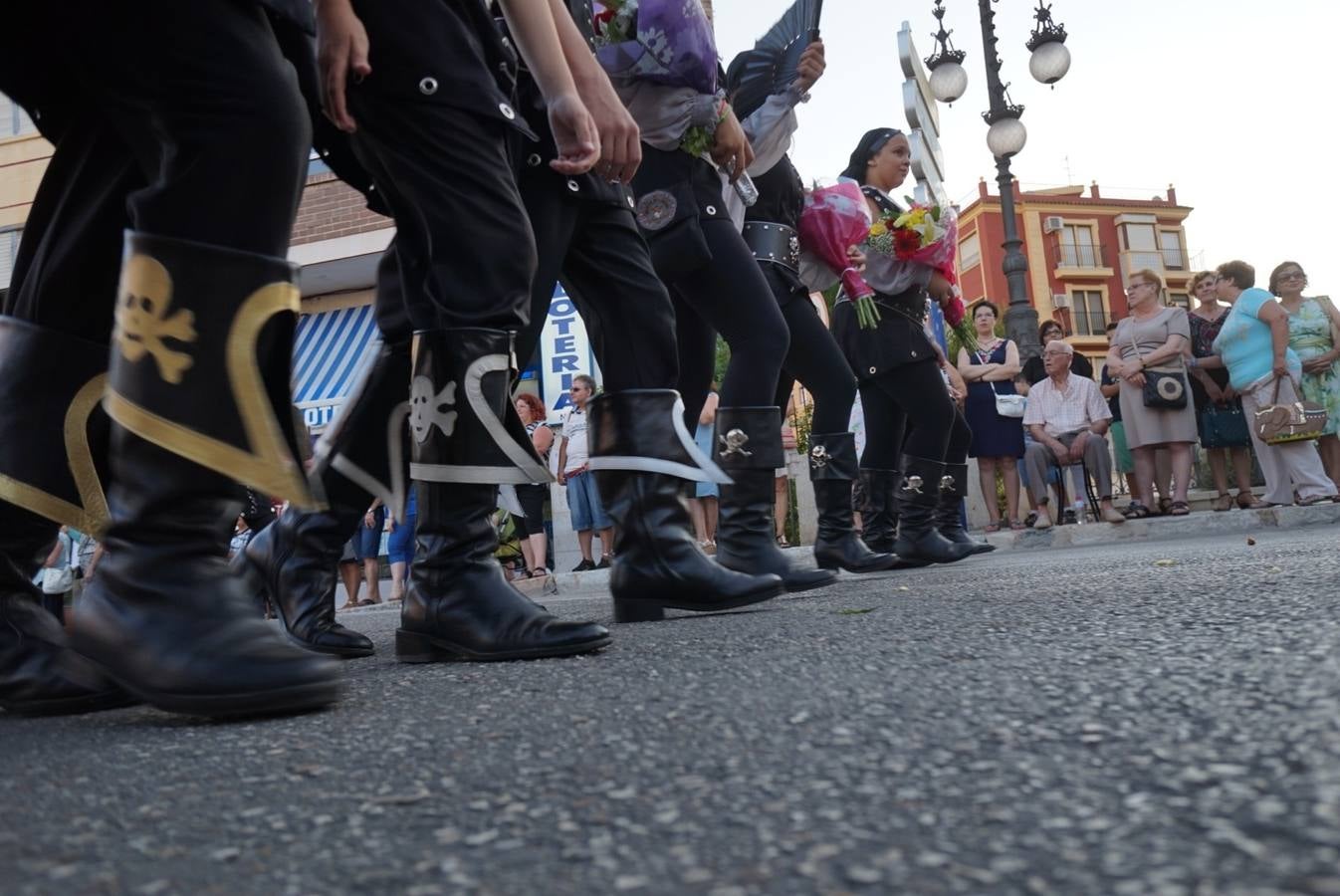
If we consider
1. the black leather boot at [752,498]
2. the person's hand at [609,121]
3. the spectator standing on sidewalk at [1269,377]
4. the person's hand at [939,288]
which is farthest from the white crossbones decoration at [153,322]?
the spectator standing on sidewalk at [1269,377]

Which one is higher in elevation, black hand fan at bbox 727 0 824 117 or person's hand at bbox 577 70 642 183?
black hand fan at bbox 727 0 824 117

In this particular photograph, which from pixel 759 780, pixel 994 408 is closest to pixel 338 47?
pixel 759 780

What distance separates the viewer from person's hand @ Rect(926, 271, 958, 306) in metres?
5.52

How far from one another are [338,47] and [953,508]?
448 cm

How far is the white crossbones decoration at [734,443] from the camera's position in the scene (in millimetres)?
3557

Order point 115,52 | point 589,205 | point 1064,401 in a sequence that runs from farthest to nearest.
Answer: point 1064,401 → point 589,205 → point 115,52

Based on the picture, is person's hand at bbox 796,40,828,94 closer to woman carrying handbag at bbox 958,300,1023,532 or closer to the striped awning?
woman carrying handbag at bbox 958,300,1023,532

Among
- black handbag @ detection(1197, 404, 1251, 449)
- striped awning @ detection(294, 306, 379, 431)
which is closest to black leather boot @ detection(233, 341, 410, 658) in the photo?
black handbag @ detection(1197, 404, 1251, 449)

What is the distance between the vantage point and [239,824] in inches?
34.4

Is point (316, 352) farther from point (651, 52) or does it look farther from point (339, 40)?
point (339, 40)

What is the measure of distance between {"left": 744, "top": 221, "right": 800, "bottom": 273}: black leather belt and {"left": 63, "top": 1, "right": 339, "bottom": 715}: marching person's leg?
9.46 feet

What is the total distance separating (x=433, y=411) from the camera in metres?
2.03

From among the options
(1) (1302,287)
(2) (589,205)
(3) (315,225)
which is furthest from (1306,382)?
(3) (315,225)

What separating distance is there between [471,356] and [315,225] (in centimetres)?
1442
